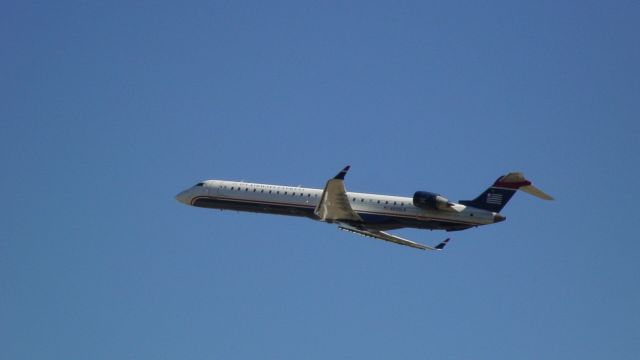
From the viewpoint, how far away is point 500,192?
6625 cm

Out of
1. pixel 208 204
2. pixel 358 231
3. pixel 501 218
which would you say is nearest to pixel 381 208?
pixel 358 231

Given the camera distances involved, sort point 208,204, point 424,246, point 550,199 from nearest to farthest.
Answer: point 550,199 < point 424,246 < point 208,204

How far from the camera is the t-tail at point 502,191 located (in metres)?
65.9

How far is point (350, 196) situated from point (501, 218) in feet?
31.7

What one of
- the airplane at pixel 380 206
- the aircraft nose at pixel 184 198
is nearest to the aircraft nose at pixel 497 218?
the airplane at pixel 380 206

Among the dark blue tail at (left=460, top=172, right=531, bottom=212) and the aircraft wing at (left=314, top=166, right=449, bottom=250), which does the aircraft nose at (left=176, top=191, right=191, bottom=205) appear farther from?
→ the dark blue tail at (left=460, top=172, right=531, bottom=212)

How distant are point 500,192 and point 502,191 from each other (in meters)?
0.13

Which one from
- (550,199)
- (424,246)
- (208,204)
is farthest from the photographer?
(208,204)

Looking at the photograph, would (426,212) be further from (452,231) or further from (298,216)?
(298,216)

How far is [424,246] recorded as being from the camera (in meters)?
69.0

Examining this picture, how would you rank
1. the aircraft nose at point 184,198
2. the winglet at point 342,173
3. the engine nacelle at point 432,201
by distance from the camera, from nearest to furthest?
1. the winglet at point 342,173
2. the engine nacelle at point 432,201
3. the aircraft nose at point 184,198

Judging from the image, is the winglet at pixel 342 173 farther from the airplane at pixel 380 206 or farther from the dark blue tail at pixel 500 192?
the dark blue tail at pixel 500 192

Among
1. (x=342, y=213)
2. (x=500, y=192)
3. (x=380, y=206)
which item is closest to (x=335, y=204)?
(x=342, y=213)

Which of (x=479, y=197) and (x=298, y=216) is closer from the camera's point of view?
(x=479, y=197)
